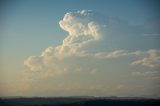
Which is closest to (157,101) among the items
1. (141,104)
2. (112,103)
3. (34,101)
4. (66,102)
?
(141,104)

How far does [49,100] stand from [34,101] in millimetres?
343

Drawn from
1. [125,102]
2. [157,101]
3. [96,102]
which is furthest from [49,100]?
[157,101]

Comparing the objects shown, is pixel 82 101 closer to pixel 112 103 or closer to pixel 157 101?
pixel 112 103

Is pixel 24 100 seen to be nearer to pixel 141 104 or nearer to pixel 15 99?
pixel 15 99

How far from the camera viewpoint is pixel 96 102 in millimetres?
7812

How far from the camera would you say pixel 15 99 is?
7.57m

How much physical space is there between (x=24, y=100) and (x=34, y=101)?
1.01 feet

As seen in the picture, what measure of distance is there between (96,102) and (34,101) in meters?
1.16

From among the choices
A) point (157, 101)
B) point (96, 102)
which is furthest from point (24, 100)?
point (157, 101)

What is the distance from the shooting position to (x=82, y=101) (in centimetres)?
774

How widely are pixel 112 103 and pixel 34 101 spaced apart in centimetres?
148

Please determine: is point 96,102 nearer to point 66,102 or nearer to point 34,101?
point 66,102

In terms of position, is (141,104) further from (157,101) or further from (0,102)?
(0,102)

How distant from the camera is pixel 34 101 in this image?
786 cm
